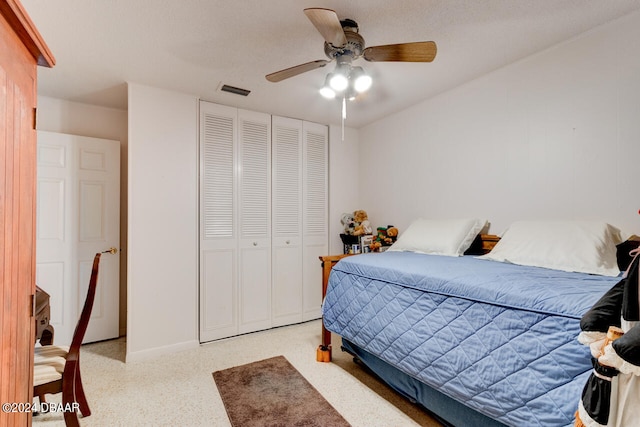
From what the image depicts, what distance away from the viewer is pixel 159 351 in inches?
105

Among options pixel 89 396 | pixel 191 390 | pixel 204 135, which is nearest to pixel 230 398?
pixel 191 390

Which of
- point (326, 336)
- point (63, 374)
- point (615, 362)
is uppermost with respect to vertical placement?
point (615, 362)

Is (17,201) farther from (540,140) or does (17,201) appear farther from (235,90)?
(540,140)

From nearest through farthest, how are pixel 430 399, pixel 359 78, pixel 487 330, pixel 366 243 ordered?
pixel 487 330, pixel 430 399, pixel 359 78, pixel 366 243

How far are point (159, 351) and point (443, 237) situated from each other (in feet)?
8.79

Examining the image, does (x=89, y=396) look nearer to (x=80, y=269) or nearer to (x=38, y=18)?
(x=80, y=269)

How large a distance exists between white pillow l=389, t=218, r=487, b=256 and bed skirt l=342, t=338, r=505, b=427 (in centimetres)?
98

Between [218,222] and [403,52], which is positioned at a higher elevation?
[403,52]

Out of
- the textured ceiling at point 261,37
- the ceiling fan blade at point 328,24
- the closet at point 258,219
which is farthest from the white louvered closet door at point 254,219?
the ceiling fan blade at point 328,24

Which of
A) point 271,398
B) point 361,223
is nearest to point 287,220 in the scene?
point 361,223

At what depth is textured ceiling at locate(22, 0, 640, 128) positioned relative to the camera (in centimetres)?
167

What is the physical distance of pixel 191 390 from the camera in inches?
82.1

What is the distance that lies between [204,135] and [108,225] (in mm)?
1360

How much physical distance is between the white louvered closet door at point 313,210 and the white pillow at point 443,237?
1.18 meters
